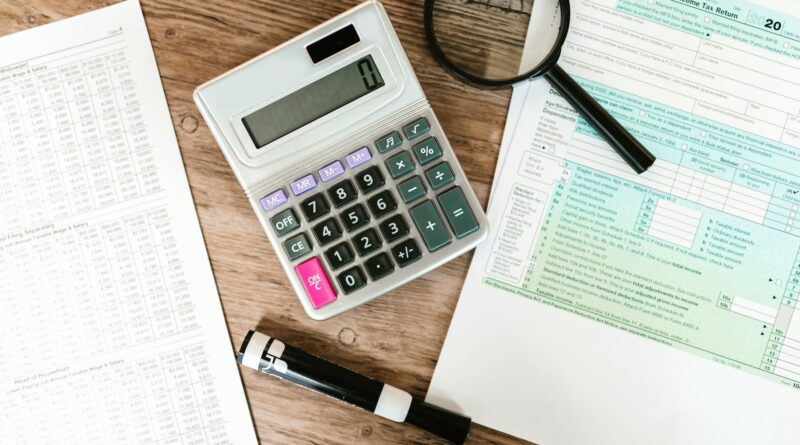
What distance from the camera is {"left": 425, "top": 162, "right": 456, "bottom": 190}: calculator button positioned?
1.90 feet

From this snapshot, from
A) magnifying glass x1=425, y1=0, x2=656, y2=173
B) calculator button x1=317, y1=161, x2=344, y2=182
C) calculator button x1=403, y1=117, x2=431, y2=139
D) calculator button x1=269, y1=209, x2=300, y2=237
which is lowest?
calculator button x1=269, y1=209, x2=300, y2=237

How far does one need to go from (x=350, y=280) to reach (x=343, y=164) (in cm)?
12

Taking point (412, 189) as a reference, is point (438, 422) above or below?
below

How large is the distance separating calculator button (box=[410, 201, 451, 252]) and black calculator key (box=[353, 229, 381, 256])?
0.05m

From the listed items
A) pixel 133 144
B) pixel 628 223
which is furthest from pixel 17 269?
pixel 628 223

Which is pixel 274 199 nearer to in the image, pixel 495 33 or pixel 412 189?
pixel 412 189

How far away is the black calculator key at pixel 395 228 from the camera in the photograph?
577 millimetres

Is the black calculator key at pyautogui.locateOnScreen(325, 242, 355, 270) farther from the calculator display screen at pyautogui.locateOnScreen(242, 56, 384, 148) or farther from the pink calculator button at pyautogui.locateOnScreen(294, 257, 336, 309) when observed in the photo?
the calculator display screen at pyautogui.locateOnScreen(242, 56, 384, 148)

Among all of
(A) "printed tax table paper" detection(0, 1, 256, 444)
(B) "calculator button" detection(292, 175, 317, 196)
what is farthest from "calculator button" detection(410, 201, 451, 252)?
(A) "printed tax table paper" detection(0, 1, 256, 444)

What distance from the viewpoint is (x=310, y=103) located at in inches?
22.7

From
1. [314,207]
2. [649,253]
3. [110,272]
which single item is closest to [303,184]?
[314,207]

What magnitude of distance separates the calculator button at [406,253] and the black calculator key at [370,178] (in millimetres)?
67

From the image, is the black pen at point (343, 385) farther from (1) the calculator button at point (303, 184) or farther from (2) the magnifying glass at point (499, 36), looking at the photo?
(2) the magnifying glass at point (499, 36)

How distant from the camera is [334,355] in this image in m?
0.64
